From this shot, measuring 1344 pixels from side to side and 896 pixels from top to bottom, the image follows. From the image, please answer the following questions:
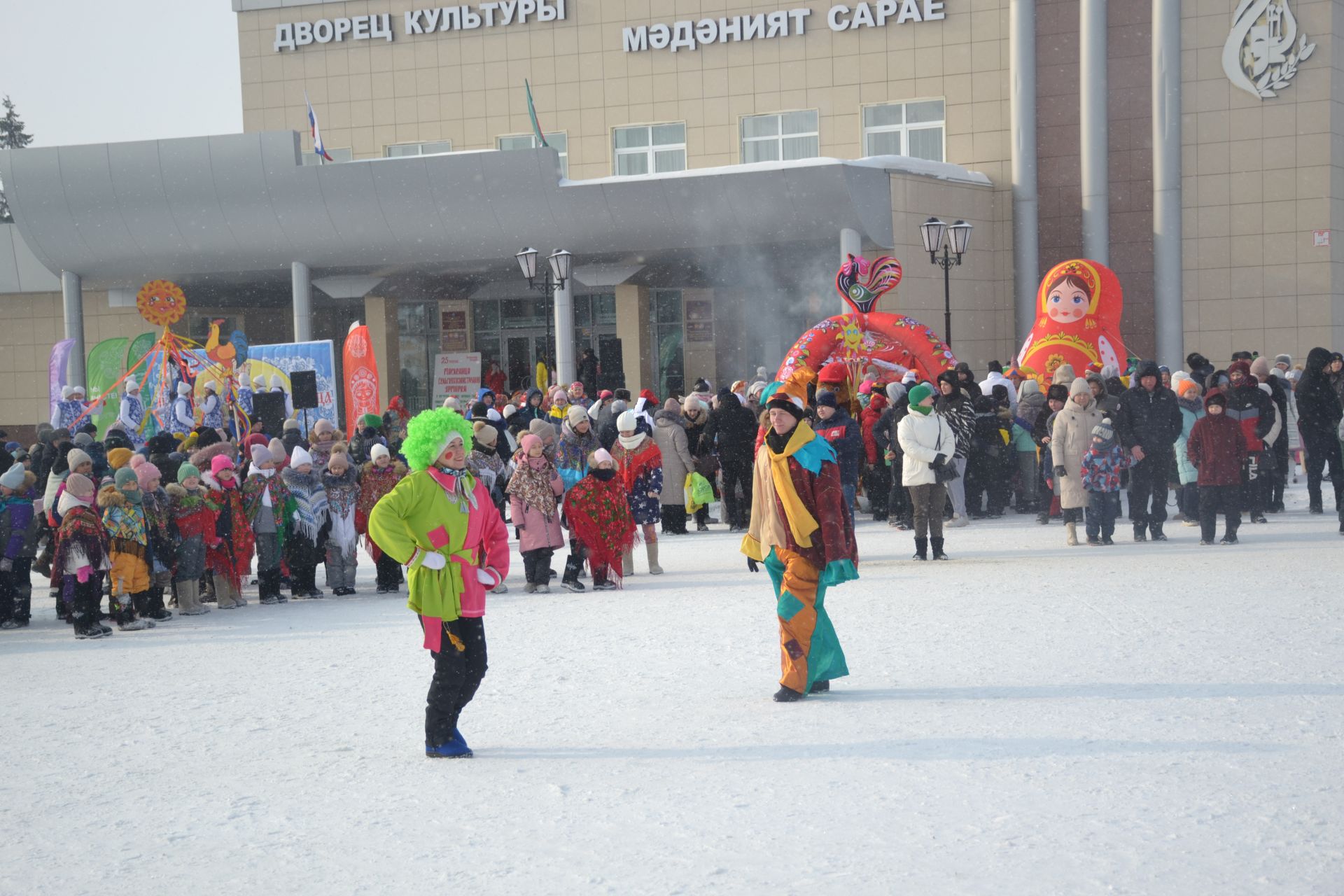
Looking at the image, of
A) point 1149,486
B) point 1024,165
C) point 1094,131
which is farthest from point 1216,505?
point 1024,165

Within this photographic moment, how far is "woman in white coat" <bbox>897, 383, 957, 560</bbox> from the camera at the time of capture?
511 inches

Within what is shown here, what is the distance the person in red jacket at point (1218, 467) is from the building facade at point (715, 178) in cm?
1328

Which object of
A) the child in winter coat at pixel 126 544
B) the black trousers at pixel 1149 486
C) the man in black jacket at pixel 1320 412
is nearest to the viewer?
the child in winter coat at pixel 126 544

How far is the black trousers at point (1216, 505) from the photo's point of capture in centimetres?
1320

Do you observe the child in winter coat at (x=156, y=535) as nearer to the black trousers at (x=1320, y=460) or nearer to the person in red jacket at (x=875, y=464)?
the person in red jacket at (x=875, y=464)

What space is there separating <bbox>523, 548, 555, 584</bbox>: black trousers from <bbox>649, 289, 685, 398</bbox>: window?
2190 centimetres

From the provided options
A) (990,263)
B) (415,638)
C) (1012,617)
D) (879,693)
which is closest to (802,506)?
(879,693)

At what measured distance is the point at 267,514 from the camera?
495 inches

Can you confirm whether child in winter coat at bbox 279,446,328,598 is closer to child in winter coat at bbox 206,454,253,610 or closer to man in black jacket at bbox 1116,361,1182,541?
child in winter coat at bbox 206,454,253,610

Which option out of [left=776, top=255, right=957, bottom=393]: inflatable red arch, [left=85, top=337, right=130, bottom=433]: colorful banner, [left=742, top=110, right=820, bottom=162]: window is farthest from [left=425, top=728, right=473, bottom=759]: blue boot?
[left=742, top=110, right=820, bottom=162]: window

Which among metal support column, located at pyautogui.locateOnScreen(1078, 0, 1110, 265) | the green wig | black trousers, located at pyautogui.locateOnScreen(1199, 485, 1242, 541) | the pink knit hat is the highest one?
metal support column, located at pyautogui.locateOnScreen(1078, 0, 1110, 265)

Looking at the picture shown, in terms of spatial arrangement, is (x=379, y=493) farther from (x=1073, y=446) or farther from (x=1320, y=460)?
(x=1320, y=460)

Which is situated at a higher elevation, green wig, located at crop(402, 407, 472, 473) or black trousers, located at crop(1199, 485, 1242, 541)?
green wig, located at crop(402, 407, 472, 473)

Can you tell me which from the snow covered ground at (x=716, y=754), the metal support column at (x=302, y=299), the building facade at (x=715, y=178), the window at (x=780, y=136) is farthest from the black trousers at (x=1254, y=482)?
the metal support column at (x=302, y=299)
